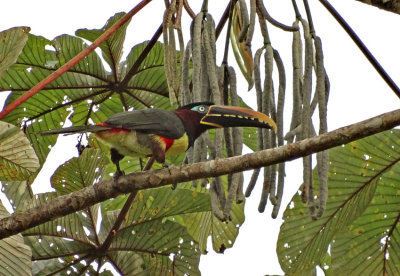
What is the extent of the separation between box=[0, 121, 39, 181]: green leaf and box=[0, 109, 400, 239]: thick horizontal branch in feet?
0.90

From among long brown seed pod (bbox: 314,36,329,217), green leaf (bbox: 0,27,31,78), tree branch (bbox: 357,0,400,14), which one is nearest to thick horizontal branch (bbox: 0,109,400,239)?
long brown seed pod (bbox: 314,36,329,217)

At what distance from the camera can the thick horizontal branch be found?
218 centimetres

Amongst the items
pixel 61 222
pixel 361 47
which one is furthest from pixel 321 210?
pixel 61 222

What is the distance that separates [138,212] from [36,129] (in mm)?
680

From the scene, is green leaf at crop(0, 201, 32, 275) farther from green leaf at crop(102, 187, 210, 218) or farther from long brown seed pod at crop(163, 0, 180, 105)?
long brown seed pod at crop(163, 0, 180, 105)

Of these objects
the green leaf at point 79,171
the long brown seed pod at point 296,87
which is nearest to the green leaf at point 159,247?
the green leaf at point 79,171

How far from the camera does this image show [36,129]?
11.5ft

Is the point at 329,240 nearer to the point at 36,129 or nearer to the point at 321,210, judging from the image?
the point at 321,210

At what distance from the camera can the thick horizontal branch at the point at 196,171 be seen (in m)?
2.18

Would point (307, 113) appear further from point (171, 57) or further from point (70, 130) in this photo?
point (70, 130)

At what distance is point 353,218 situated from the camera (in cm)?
302

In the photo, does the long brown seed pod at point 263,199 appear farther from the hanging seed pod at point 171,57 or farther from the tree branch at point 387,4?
the tree branch at point 387,4

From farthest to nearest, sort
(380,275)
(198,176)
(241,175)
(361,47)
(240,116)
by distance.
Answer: (380,275)
(240,116)
(361,47)
(241,175)
(198,176)

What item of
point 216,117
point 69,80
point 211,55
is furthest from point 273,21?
point 69,80
